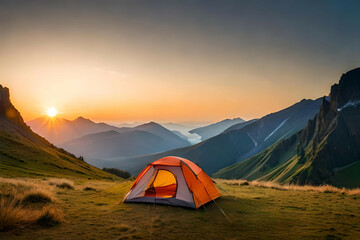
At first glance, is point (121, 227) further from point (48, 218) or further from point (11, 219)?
point (11, 219)

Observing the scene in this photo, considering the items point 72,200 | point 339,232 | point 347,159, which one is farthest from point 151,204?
point 347,159

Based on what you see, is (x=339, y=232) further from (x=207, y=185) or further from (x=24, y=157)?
(x=24, y=157)

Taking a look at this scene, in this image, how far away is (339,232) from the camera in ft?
30.3

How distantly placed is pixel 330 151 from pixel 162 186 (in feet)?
456

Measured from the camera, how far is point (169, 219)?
36.6 feet

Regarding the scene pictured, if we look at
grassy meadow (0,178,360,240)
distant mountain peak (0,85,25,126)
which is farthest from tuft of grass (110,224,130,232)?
distant mountain peak (0,85,25,126)

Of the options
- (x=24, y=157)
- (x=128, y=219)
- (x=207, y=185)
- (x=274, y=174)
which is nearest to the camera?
A: (x=128, y=219)

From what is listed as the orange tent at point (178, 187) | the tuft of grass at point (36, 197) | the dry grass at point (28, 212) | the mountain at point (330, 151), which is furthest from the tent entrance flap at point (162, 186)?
the mountain at point (330, 151)

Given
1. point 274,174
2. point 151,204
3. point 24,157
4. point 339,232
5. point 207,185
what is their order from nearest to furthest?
point 339,232 → point 151,204 → point 207,185 → point 24,157 → point 274,174

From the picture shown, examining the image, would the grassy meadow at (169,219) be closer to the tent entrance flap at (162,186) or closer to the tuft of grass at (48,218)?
the tuft of grass at (48,218)

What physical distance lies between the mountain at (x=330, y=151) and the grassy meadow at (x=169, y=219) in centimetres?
10890

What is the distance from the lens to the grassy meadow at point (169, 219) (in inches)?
345

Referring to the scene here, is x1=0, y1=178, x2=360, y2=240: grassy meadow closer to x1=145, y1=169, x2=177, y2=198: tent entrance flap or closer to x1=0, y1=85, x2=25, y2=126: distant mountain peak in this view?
x1=145, y1=169, x2=177, y2=198: tent entrance flap

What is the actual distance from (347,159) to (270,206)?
14911 centimetres
